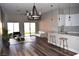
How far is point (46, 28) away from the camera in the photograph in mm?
3203

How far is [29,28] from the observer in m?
3.19

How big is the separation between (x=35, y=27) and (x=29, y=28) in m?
0.16

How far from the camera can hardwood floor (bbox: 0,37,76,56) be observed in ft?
9.80

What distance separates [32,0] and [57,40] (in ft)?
4.10

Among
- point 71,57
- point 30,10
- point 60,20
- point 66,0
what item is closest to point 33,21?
point 30,10

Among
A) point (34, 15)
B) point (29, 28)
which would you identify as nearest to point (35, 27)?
point (29, 28)

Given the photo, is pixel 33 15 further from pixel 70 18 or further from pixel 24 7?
pixel 70 18

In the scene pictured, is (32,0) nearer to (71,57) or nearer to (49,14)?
(49,14)

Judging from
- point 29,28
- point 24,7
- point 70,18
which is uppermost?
point 24,7

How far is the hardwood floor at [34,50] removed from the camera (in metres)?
2.99

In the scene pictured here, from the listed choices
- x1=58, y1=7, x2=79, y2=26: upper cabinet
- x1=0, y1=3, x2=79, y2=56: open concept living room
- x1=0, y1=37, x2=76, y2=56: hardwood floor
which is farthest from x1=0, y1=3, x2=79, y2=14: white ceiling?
x1=0, y1=37, x2=76, y2=56: hardwood floor

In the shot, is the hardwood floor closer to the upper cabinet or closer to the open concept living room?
the open concept living room

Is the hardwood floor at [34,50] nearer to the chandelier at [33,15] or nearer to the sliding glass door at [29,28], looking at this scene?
the sliding glass door at [29,28]

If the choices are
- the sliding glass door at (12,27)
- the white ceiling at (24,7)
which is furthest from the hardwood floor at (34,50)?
the white ceiling at (24,7)
